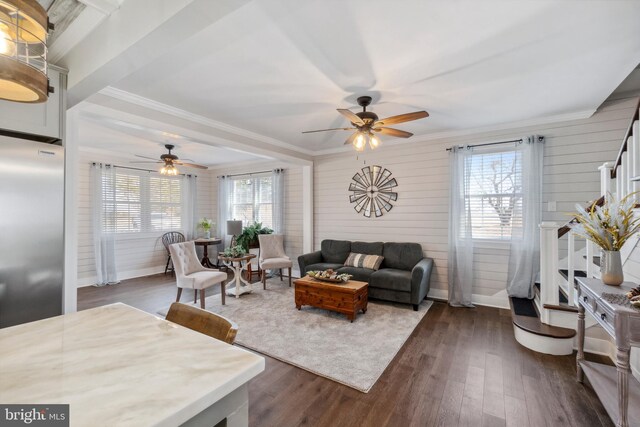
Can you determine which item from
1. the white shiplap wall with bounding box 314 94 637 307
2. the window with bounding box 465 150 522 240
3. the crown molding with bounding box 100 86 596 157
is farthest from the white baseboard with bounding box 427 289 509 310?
the crown molding with bounding box 100 86 596 157

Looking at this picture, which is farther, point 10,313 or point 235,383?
point 10,313

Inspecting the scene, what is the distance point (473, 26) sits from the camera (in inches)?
79.0

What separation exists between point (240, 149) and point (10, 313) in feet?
10.4

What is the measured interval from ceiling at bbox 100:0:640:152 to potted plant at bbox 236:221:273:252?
118 inches

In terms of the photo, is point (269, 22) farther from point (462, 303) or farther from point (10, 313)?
point (462, 303)

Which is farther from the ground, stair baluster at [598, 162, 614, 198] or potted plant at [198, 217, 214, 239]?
stair baluster at [598, 162, 614, 198]

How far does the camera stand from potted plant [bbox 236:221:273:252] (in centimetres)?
617

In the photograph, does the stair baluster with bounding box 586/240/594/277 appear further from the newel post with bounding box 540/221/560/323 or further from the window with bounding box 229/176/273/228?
the window with bounding box 229/176/273/228

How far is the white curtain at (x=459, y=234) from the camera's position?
4258mm

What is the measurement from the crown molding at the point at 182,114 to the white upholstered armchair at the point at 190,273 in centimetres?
183

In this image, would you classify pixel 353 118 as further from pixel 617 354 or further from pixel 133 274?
pixel 133 274

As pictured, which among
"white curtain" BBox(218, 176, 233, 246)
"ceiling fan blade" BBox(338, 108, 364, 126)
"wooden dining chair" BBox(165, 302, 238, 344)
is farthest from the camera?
"white curtain" BBox(218, 176, 233, 246)

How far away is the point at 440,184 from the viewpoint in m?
4.59

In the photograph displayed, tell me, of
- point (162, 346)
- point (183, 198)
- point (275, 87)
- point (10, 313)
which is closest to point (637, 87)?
point (275, 87)
